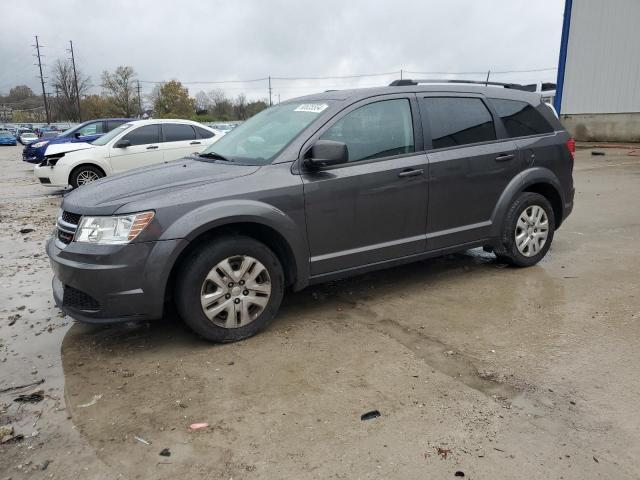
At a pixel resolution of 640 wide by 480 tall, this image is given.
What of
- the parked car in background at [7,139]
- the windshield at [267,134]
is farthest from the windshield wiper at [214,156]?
the parked car in background at [7,139]

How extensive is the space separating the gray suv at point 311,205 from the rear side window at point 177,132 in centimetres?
675

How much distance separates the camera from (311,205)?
12.8ft

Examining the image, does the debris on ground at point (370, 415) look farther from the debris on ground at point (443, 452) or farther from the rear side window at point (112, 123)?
the rear side window at point (112, 123)

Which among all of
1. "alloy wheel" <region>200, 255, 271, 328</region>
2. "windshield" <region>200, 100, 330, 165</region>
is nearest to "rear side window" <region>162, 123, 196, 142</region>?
"windshield" <region>200, 100, 330, 165</region>

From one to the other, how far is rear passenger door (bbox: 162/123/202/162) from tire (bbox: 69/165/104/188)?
149 centimetres

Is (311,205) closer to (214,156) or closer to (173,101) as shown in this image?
(214,156)

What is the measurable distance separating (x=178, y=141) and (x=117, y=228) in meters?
8.21

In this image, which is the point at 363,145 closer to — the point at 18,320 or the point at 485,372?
the point at 485,372

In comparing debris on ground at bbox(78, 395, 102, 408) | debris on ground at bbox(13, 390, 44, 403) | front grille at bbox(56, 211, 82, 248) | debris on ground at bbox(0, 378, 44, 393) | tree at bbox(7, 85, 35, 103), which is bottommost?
debris on ground at bbox(0, 378, 44, 393)

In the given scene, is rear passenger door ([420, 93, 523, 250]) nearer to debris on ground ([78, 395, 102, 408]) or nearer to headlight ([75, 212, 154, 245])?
headlight ([75, 212, 154, 245])

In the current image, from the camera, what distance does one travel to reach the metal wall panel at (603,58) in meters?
18.7

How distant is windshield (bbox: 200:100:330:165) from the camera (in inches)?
162

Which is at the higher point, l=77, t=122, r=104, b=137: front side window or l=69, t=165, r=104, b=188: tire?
l=77, t=122, r=104, b=137: front side window

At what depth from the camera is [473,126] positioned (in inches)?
191
